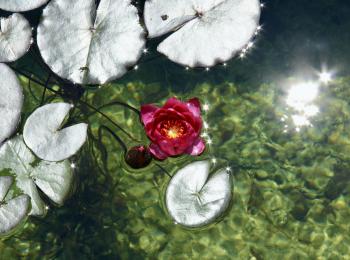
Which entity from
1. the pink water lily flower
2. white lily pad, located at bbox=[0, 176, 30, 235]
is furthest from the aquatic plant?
the pink water lily flower

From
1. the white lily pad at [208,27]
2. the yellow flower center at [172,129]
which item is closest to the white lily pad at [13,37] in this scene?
the white lily pad at [208,27]

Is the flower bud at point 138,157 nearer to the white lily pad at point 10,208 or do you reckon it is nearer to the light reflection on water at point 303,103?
the white lily pad at point 10,208

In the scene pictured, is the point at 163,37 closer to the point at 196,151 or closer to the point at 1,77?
the point at 196,151

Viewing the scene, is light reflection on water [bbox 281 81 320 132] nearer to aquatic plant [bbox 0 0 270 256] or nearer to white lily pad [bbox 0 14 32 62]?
aquatic plant [bbox 0 0 270 256]

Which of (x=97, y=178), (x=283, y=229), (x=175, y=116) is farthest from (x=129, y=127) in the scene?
(x=283, y=229)

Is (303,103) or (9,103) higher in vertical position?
(9,103)

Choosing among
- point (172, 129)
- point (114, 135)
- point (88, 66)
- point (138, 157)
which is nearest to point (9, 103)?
point (88, 66)

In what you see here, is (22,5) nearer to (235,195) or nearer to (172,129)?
(172,129)
